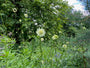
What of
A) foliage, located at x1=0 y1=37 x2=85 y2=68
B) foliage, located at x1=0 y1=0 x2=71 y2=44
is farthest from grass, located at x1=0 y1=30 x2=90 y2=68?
foliage, located at x1=0 y1=0 x2=71 y2=44

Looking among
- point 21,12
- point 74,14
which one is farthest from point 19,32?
point 74,14

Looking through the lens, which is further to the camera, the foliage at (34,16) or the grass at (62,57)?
the foliage at (34,16)

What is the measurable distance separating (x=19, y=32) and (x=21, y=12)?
24.4 inches

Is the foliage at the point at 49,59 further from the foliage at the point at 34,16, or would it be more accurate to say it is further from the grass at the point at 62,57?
the foliage at the point at 34,16

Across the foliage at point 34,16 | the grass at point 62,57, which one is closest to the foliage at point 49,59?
the grass at point 62,57

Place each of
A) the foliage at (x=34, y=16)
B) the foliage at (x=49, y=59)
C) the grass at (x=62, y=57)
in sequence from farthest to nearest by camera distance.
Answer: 1. the foliage at (x=34, y=16)
2. the foliage at (x=49, y=59)
3. the grass at (x=62, y=57)

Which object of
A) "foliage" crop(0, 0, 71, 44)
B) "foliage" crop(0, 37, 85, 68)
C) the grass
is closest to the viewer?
the grass

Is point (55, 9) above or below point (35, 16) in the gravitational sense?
above

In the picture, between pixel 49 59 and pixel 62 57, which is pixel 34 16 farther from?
pixel 62 57

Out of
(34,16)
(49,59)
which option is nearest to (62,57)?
(49,59)

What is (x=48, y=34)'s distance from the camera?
341 cm

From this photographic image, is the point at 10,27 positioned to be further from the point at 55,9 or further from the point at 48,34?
the point at 55,9

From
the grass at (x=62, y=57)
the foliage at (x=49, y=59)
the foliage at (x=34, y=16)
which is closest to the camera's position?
the grass at (x=62, y=57)

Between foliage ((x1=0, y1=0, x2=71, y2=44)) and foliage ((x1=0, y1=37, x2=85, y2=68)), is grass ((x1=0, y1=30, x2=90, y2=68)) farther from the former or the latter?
foliage ((x1=0, y1=0, x2=71, y2=44))
